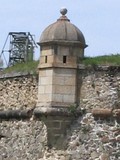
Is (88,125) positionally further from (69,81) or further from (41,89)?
(41,89)

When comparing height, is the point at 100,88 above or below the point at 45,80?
below

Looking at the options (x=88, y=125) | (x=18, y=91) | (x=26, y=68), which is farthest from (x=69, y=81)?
(x=18, y=91)

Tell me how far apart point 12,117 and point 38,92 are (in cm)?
150

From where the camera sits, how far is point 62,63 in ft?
46.1

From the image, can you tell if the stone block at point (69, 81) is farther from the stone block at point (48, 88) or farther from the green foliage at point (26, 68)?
the green foliage at point (26, 68)

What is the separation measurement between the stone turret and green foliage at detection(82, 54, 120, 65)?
0.20m

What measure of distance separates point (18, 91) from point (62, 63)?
1.93m

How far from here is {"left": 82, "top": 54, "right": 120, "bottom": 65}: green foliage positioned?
554 inches

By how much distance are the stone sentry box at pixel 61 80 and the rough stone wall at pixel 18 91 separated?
94cm

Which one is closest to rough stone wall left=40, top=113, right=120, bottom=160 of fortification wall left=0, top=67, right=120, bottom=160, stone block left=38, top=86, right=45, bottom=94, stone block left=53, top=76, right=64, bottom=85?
fortification wall left=0, top=67, right=120, bottom=160

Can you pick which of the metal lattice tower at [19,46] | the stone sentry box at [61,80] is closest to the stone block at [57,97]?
the stone sentry box at [61,80]

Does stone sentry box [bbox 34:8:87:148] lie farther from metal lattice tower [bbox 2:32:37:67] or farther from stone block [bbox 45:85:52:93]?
metal lattice tower [bbox 2:32:37:67]

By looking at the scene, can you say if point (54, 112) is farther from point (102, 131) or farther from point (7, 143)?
point (7, 143)

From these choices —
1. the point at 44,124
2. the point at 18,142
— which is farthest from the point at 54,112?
the point at 18,142
